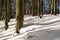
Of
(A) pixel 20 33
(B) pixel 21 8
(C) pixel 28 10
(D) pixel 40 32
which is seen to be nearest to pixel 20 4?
(B) pixel 21 8

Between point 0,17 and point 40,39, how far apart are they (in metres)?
16.8

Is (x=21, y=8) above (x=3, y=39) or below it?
above

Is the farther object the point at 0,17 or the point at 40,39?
the point at 0,17

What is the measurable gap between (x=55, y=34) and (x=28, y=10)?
21.1 metres

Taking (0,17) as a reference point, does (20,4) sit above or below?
above

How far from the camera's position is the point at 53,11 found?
1789 cm

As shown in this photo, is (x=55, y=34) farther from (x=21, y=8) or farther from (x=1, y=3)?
(x=1, y=3)

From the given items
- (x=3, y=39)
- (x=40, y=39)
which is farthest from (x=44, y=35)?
(x=3, y=39)

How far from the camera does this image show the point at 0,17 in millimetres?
23891

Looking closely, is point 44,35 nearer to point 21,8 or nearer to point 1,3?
point 21,8

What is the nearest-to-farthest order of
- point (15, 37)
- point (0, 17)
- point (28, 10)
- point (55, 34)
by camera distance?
point (55, 34) → point (15, 37) → point (0, 17) → point (28, 10)

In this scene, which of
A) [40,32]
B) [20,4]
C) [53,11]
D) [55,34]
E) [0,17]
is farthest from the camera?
[0,17]

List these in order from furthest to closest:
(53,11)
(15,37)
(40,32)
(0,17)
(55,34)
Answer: (0,17) → (53,11) → (15,37) → (40,32) → (55,34)

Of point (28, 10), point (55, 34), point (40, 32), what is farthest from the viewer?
point (28, 10)
